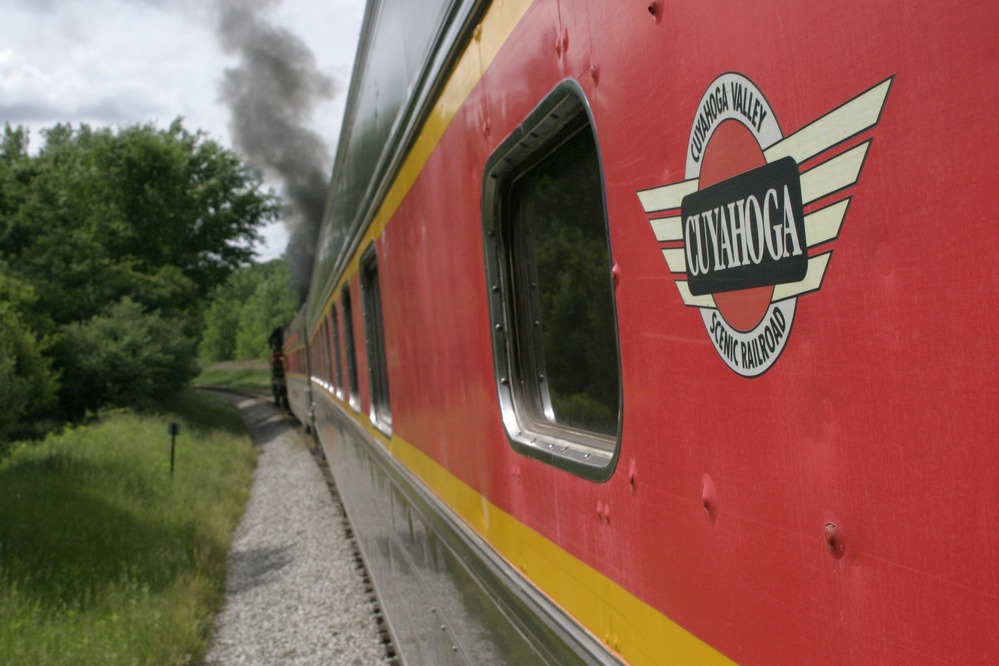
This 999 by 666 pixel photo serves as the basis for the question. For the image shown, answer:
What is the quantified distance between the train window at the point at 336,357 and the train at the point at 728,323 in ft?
22.1

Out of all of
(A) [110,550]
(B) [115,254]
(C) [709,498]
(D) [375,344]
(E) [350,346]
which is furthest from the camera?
(B) [115,254]

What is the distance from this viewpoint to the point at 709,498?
129cm

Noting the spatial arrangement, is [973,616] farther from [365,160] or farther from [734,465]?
[365,160]

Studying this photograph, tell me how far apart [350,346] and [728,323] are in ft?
22.1

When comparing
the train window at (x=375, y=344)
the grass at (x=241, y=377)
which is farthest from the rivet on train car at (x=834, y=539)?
the grass at (x=241, y=377)

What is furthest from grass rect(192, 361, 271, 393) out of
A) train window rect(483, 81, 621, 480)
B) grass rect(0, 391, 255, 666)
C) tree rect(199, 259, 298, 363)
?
train window rect(483, 81, 621, 480)

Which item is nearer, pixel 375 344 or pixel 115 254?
pixel 375 344

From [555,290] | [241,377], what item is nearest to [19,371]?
[555,290]

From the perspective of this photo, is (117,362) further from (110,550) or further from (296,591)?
(296,591)

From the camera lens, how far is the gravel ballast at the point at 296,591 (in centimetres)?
652

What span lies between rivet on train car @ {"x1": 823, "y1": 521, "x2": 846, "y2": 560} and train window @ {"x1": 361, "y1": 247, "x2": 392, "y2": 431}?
4514 millimetres

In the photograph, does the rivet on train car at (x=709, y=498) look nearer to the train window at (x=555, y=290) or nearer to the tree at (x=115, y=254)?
the train window at (x=555, y=290)

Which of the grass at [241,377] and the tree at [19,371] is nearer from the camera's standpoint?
the tree at [19,371]

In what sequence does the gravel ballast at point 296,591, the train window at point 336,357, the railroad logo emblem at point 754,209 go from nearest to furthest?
the railroad logo emblem at point 754,209 → the gravel ballast at point 296,591 → the train window at point 336,357
